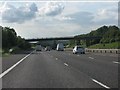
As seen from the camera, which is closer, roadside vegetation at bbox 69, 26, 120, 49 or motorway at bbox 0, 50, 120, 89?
motorway at bbox 0, 50, 120, 89

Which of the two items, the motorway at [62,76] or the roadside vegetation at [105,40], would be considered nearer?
the motorway at [62,76]

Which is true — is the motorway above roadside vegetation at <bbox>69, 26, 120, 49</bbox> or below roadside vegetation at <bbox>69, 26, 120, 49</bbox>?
below

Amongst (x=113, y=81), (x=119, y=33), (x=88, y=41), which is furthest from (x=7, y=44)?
(x=113, y=81)

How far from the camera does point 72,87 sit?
→ 1333 cm

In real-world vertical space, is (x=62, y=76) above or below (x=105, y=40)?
below

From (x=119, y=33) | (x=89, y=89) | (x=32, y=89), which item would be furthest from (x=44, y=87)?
(x=119, y=33)

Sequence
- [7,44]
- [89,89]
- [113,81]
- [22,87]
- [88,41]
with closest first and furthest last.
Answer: [89,89] → [22,87] → [113,81] → [7,44] → [88,41]

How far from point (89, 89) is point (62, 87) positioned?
119 centimetres

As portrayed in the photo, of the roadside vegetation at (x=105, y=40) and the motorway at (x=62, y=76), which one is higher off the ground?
the roadside vegetation at (x=105, y=40)

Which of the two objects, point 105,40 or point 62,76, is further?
point 105,40

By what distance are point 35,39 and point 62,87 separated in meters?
159

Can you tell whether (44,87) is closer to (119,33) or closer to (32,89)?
(32,89)

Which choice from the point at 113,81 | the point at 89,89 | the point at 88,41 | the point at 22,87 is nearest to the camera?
the point at 89,89

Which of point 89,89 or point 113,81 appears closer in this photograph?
point 89,89
